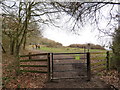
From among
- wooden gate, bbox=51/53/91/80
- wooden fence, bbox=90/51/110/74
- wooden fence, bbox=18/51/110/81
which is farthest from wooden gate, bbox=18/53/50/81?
wooden fence, bbox=90/51/110/74

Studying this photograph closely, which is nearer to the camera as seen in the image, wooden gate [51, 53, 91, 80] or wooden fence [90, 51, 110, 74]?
wooden gate [51, 53, 91, 80]

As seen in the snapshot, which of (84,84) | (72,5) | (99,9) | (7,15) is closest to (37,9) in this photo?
(7,15)

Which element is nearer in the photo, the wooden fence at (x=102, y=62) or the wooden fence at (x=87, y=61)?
the wooden fence at (x=87, y=61)

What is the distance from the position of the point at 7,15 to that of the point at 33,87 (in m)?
2.53

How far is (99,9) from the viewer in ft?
6.46

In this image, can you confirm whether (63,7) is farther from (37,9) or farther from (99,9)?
(37,9)

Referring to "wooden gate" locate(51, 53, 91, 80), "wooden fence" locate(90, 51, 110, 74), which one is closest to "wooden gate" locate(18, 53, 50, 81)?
"wooden gate" locate(51, 53, 91, 80)

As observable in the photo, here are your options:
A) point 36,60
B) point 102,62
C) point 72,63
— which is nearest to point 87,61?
point 72,63

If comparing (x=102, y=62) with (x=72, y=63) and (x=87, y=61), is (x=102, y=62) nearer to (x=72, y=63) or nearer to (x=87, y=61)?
(x=87, y=61)

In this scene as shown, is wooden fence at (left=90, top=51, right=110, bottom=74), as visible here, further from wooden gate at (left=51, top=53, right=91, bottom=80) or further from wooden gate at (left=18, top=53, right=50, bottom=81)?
wooden gate at (left=18, top=53, right=50, bottom=81)

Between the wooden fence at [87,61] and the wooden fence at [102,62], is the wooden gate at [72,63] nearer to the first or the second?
the wooden fence at [87,61]

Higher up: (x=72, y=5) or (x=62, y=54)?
(x=72, y=5)

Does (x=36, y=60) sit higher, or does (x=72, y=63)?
(x=36, y=60)

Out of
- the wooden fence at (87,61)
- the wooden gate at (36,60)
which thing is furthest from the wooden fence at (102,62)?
the wooden gate at (36,60)
